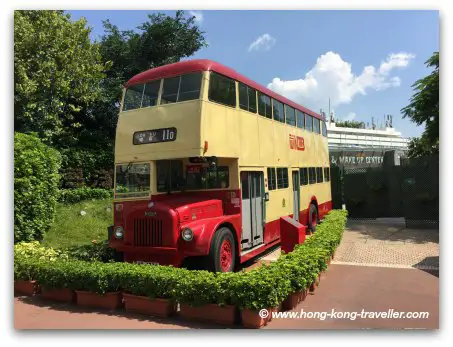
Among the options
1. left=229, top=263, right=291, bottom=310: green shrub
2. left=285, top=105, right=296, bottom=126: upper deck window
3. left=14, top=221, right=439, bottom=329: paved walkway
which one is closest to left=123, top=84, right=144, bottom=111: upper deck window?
left=14, top=221, right=439, bottom=329: paved walkway

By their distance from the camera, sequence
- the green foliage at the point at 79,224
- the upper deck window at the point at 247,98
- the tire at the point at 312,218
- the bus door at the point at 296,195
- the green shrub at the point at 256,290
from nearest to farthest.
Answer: the green shrub at the point at 256,290
the upper deck window at the point at 247,98
the green foliage at the point at 79,224
the bus door at the point at 296,195
the tire at the point at 312,218

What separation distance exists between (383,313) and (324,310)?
779mm

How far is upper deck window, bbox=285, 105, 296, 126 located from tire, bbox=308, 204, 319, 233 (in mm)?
2903

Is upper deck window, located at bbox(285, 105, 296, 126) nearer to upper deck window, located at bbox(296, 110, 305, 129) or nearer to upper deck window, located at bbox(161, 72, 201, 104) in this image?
upper deck window, located at bbox(296, 110, 305, 129)

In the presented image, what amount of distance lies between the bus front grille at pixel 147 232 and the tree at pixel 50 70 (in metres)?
4.54

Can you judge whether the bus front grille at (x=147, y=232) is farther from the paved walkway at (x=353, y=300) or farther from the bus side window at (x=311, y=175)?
the bus side window at (x=311, y=175)

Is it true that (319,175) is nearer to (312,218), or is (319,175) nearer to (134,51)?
(312,218)

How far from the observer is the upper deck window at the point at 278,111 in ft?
29.0

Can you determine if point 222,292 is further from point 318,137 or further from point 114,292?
point 318,137

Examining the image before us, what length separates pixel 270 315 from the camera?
4.75 meters

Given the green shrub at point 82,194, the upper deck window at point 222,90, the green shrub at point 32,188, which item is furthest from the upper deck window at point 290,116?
the green shrub at point 82,194

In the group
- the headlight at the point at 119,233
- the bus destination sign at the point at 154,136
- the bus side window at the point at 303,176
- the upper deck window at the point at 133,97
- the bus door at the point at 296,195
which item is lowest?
the headlight at the point at 119,233

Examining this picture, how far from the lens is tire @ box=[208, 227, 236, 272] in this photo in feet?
19.9

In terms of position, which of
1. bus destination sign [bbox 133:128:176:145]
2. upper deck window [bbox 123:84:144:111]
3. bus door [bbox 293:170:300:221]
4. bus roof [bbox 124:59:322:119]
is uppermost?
bus roof [bbox 124:59:322:119]
